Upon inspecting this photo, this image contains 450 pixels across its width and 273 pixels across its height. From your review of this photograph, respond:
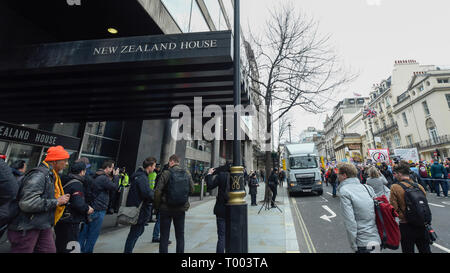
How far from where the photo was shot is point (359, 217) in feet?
8.82

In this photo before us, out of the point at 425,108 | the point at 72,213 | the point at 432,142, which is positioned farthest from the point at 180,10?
the point at 425,108

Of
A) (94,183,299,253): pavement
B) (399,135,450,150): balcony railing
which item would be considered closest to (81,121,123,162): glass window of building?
(94,183,299,253): pavement

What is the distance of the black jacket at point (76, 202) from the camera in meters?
3.18

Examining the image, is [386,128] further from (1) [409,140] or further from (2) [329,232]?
(2) [329,232]

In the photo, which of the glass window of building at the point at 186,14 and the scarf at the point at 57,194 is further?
the glass window of building at the point at 186,14

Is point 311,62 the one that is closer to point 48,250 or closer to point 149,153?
point 149,153

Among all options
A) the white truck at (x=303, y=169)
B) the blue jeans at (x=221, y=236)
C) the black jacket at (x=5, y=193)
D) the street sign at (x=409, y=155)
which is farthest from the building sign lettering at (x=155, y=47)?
the street sign at (x=409, y=155)

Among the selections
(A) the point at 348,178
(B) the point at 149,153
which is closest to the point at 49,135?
(B) the point at 149,153

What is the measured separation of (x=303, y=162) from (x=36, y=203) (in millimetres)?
15369

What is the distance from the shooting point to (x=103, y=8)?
5.73 m

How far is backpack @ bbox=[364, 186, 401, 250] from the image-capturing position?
255 cm

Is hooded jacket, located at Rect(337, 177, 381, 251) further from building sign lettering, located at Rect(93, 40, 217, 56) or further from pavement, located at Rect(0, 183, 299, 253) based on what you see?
building sign lettering, located at Rect(93, 40, 217, 56)

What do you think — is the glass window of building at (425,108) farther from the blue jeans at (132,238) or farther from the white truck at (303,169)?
the blue jeans at (132,238)
